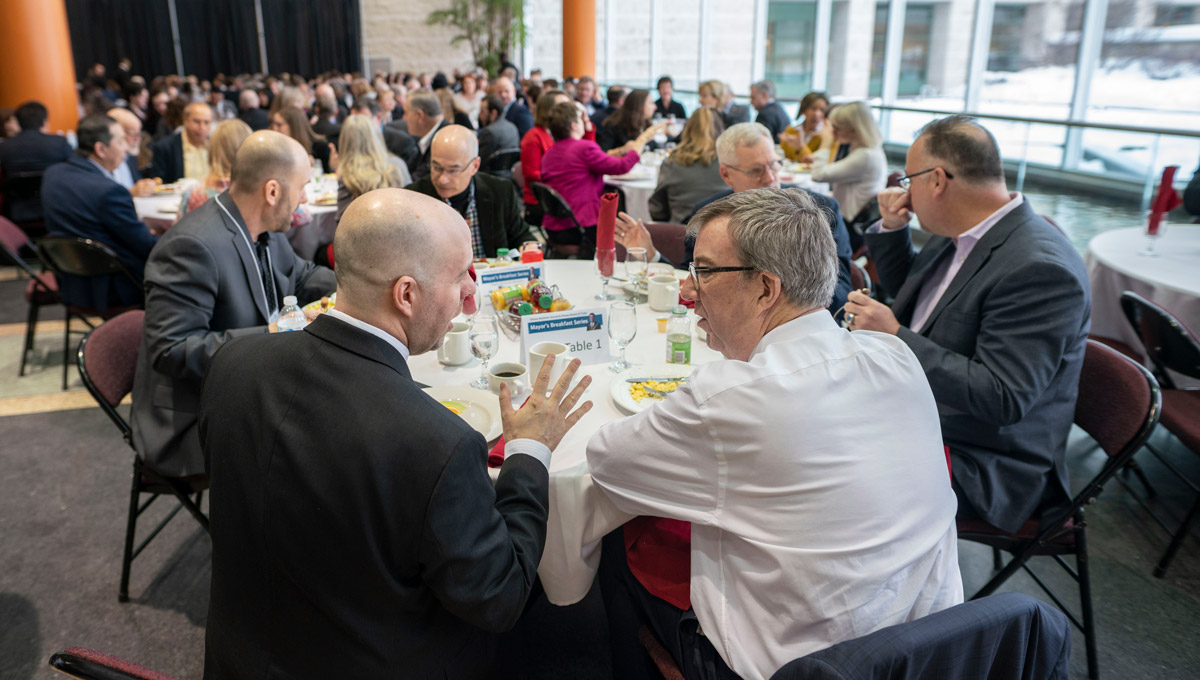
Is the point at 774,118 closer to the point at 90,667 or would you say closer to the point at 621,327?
the point at 621,327

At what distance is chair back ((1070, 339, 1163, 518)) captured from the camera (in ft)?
5.95

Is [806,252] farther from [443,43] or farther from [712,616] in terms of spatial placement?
[443,43]

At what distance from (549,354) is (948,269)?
1353mm

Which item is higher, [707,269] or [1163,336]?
[707,269]

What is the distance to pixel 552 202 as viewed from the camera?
197 inches

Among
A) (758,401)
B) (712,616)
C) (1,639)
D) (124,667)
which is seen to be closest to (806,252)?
(758,401)

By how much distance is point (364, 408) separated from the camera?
115 cm

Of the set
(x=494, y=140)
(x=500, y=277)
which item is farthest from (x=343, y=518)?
(x=494, y=140)

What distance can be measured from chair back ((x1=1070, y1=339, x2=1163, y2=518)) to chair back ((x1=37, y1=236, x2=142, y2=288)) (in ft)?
12.6

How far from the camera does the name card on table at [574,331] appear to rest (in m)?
1.96

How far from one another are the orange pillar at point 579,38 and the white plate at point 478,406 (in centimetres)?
1410

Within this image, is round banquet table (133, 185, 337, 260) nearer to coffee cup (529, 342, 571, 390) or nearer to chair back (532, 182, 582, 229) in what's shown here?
chair back (532, 182, 582, 229)

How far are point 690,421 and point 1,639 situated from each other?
2383 millimetres

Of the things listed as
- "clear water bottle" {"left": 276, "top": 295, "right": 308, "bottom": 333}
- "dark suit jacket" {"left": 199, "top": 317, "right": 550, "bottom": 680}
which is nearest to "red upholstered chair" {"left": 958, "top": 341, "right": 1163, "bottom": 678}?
A: "dark suit jacket" {"left": 199, "top": 317, "right": 550, "bottom": 680}
